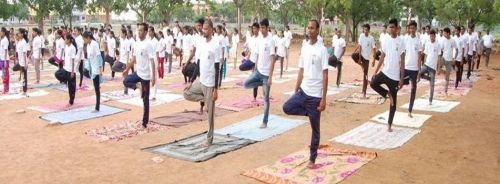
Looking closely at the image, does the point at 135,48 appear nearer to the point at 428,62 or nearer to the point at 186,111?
the point at 186,111

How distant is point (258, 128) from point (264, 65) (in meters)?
1.22

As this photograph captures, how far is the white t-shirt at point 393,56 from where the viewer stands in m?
8.17

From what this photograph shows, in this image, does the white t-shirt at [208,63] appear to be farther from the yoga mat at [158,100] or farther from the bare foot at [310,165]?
the yoga mat at [158,100]

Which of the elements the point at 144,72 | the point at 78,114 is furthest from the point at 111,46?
the point at 144,72

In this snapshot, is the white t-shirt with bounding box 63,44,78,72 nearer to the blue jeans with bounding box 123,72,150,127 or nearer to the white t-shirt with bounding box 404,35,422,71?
the blue jeans with bounding box 123,72,150,127

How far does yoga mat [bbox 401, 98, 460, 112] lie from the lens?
422 inches

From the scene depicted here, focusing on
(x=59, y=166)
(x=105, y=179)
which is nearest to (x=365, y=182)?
(x=105, y=179)

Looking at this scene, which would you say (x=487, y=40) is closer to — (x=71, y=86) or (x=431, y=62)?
(x=431, y=62)

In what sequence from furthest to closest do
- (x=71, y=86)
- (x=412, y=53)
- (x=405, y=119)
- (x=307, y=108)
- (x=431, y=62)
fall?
(x=71, y=86) → (x=431, y=62) → (x=405, y=119) → (x=412, y=53) → (x=307, y=108)

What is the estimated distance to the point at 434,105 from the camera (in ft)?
36.7

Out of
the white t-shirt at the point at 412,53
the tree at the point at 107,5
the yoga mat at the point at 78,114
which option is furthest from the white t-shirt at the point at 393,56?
the tree at the point at 107,5

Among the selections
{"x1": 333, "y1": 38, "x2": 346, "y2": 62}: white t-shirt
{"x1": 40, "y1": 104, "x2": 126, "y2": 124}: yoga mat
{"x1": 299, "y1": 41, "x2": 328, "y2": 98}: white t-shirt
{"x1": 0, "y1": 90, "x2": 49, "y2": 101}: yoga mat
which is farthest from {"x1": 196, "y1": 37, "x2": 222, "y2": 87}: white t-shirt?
{"x1": 0, "y1": 90, "x2": 49, "y2": 101}: yoga mat

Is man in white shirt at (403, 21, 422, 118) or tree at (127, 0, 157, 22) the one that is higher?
tree at (127, 0, 157, 22)

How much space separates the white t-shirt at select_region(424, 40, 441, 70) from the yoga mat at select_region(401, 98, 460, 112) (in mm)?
907
